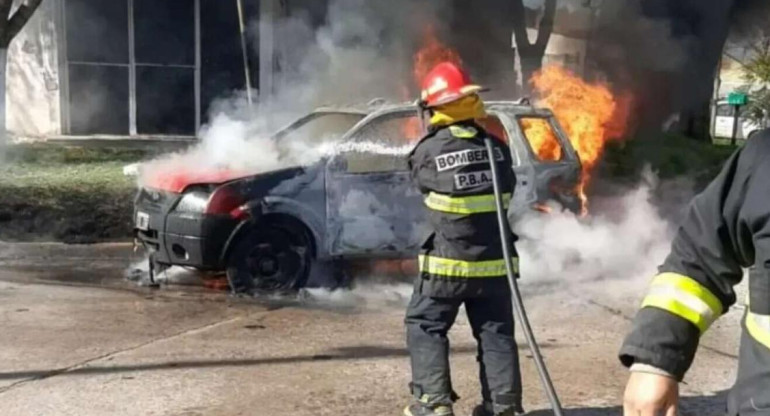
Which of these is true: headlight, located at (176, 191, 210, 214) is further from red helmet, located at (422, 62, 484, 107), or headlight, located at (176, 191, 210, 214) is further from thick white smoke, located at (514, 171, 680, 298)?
red helmet, located at (422, 62, 484, 107)

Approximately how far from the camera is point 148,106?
1798 cm

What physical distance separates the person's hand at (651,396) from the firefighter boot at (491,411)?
7.67 feet

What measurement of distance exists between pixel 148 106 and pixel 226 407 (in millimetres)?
13571

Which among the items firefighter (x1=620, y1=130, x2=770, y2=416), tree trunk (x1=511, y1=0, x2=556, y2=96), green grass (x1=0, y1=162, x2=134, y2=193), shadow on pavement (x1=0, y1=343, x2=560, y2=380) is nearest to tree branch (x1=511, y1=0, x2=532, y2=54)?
tree trunk (x1=511, y1=0, x2=556, y2=96)

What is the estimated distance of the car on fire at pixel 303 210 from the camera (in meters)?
7.64

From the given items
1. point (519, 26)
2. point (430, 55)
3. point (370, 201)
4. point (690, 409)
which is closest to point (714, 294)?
point (690, 409)

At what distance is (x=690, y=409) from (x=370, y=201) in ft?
10.7

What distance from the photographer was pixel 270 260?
7852 millimetres

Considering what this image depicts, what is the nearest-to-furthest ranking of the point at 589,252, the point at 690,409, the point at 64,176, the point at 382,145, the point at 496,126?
the point at 690,409 → the point at 382,145 → the point at 496,126 → the point at 589,252 → the point at 64,176

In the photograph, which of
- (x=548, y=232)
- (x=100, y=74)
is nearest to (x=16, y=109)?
(x=100, y=74)

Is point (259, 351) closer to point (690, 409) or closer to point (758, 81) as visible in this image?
point (690, 409)

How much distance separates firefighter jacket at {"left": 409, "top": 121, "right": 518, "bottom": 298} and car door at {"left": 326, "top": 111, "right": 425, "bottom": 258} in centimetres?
301

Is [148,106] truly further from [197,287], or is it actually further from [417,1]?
[197,287]

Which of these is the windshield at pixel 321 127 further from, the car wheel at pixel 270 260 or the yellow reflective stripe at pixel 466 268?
the yellow reflective stripe at pixel 466 268
